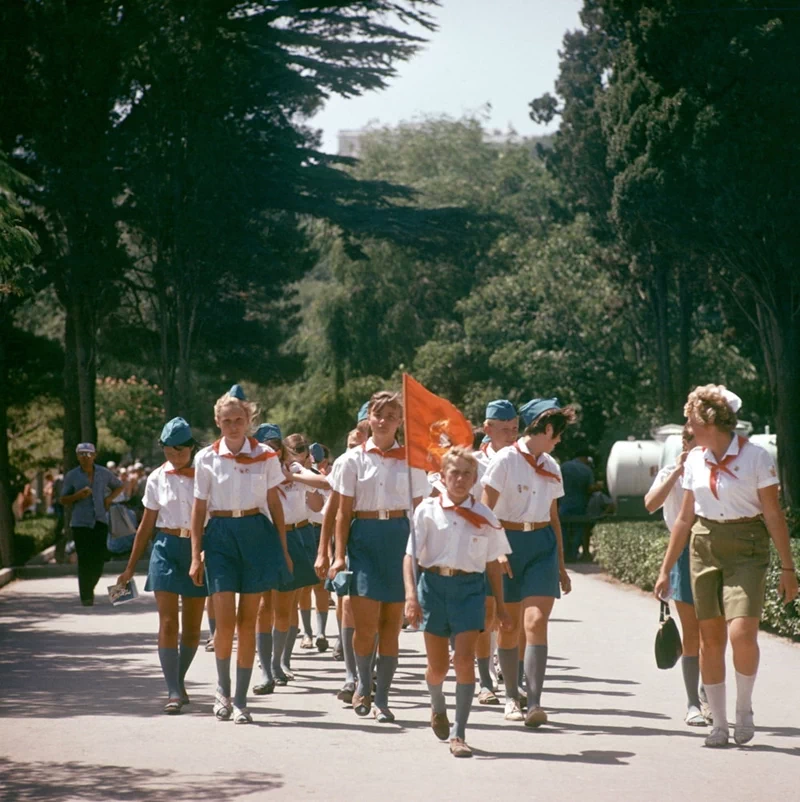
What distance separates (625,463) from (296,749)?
25.6 m

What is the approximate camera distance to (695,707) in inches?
363

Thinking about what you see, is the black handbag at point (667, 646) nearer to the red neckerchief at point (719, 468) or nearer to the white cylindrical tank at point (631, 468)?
the red neckerchief at point (719, 468)

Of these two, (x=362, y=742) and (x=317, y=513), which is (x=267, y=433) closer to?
(x=317, y=513)

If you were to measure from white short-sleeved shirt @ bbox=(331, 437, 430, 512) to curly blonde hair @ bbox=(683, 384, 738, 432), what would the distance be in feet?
6.06

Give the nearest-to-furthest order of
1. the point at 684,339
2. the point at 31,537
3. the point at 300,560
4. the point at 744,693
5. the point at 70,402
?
the point at 744,693 → the point at 300,560 → the point at 31,537 → the point at 70,402 → the point at 684,339

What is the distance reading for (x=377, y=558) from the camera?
31.1 ft

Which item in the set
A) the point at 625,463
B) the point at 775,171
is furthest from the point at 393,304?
the point at 775,171

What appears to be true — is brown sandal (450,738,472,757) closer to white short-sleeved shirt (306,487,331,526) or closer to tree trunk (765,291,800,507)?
white short-sleeved shirt (306,487,331,526)

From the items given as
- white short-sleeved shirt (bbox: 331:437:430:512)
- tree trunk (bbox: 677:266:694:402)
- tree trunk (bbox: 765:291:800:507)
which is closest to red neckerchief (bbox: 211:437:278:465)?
white short-sleeved shirt (bbox: 331:437:430:512)

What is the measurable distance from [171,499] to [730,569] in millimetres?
3409

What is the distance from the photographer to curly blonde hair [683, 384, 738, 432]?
27.4 ft

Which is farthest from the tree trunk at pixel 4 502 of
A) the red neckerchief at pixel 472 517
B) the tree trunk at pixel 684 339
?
the tree trunk at pixel 684 339

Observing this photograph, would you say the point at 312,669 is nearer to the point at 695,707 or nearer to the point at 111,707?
the point at 111,707

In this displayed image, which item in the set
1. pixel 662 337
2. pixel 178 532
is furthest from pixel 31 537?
pixel 178 532
